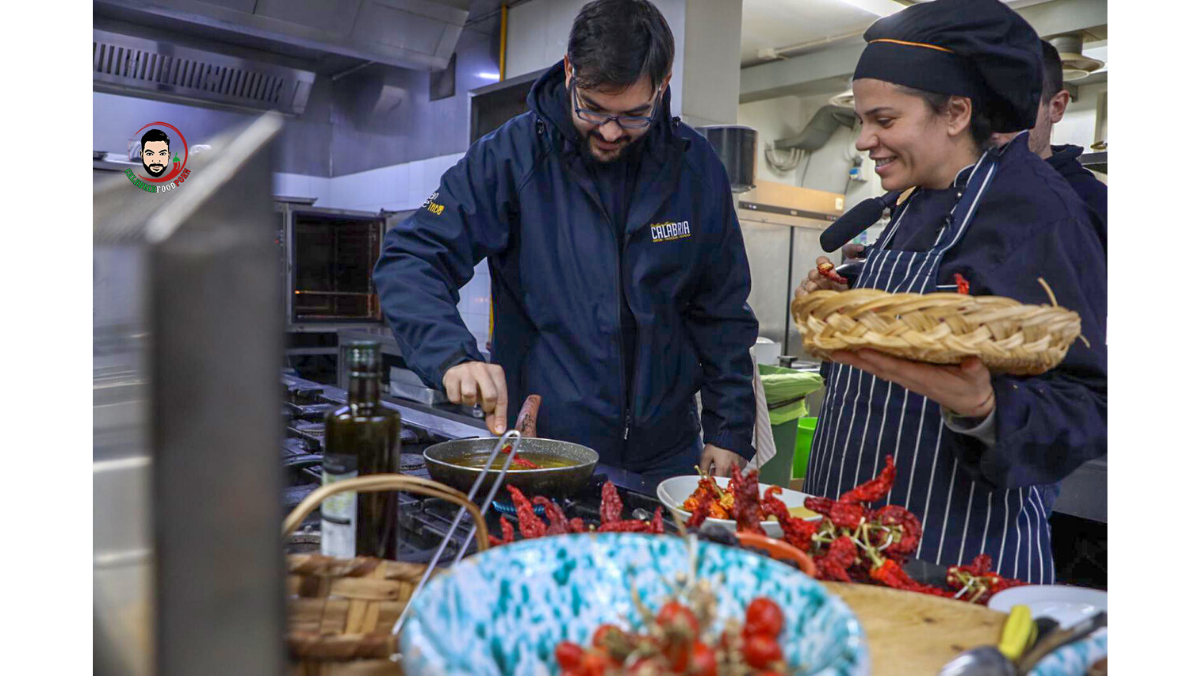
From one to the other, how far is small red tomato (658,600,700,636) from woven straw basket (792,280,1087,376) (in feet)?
1.37

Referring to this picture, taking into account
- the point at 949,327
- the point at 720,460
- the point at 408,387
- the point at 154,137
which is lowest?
the point at 408,387

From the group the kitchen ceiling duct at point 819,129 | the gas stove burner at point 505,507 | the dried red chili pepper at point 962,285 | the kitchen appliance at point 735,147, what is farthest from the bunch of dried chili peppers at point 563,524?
A: the kitchen ceiling duct at point 819,129

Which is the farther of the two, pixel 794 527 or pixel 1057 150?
pixel 1057 150

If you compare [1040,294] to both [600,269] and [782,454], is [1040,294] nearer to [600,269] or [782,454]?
[600,269]

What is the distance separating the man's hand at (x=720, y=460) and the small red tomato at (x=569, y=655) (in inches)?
49.5

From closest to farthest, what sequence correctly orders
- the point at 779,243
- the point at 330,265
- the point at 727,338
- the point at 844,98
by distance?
1. the point at 727,338
2. the point at 330,265
3. the point at 779,243
4. the point at 844,98

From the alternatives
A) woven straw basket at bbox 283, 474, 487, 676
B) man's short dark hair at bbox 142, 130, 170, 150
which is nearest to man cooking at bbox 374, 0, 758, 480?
woven straw basket at bbox 283, 474, 487, 676

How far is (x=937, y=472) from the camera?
1.25 m

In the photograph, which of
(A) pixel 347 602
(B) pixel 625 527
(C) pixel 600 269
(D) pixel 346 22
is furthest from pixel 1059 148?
(D) pixel 346 22

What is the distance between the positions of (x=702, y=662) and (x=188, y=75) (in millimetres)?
4649

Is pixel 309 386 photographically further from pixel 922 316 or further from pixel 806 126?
pixel 806 126

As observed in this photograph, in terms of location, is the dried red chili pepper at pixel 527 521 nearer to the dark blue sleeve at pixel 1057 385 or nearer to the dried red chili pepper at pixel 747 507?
the dried red chili pepper at pixel 747 507

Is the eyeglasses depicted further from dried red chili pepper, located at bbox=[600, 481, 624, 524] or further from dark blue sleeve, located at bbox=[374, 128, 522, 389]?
dried red chili pepper, located at bbox=[600, 481, 624, 524]
